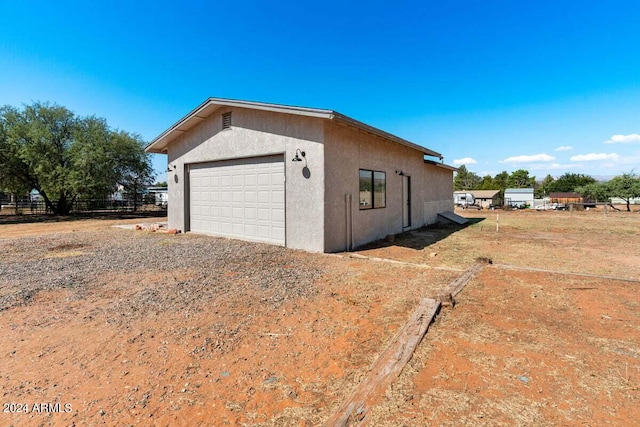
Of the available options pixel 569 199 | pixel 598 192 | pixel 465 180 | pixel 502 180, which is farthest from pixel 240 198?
pixel 502 180

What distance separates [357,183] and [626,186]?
37.6 metres

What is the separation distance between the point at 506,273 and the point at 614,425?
13.3 ft

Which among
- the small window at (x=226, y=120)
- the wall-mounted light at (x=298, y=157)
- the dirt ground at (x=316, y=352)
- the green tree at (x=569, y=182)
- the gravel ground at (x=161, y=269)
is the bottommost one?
the dirt ground at (x=316, y=352)

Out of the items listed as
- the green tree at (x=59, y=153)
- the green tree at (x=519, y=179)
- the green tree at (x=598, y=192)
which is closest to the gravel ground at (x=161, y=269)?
the green tree at (x=59, y=153)

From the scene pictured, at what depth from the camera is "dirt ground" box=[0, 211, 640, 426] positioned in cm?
207

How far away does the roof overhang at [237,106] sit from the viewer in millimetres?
7219

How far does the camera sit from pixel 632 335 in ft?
10.2

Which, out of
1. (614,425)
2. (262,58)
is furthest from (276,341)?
(262,58)

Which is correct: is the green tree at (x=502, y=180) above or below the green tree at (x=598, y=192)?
above

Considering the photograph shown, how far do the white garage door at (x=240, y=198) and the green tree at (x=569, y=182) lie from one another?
79251 mm

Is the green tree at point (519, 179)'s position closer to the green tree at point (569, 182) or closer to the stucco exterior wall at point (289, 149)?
the green tree at point (569, 182)

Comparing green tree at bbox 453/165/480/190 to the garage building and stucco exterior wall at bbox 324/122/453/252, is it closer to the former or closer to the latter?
stucco exterior wall at bbox 324/122/453/252

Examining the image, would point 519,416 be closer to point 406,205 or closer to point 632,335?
Answer: point 632,335

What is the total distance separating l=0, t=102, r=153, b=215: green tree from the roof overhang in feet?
32.4
